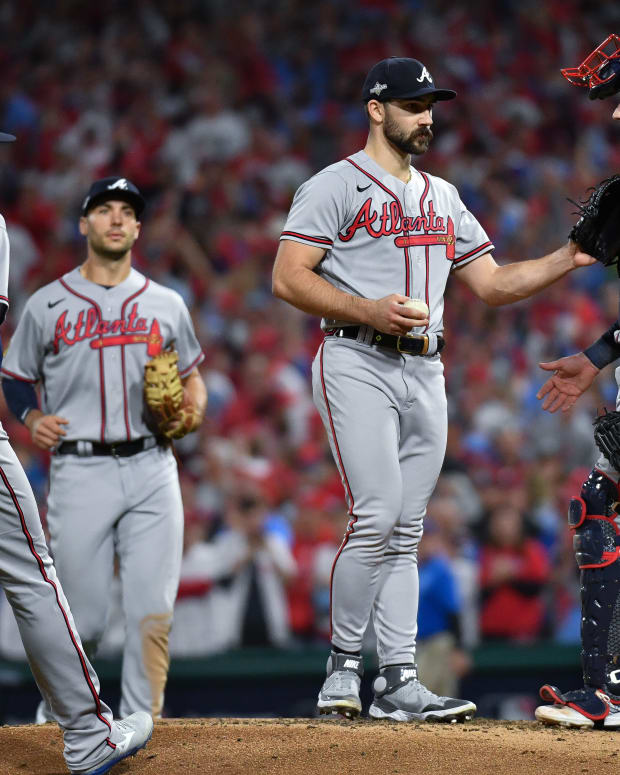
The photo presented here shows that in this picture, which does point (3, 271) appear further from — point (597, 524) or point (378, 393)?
point (597, 524)

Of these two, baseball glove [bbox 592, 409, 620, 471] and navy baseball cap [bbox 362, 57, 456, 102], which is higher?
navy baseball cap [bbox 362, 57, 456, 102]

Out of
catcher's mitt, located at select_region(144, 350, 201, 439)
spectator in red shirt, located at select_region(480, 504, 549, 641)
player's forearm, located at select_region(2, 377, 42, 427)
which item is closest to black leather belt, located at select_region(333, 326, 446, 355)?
catcher's mitt, located at select_region(144, 350, 201, 439)

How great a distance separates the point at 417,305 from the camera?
11.9 feet

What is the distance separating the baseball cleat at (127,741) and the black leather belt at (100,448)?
139 centimetres

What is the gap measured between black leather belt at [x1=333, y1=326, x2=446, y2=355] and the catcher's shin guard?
710 mm

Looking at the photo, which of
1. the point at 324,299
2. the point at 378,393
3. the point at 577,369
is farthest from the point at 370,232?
the point at 577,369

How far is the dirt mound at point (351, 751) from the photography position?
317cm

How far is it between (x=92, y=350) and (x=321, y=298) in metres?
1.27

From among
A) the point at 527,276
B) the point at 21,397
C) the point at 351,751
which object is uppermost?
the point at 527,276

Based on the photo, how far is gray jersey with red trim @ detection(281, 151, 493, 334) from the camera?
3.82 metres

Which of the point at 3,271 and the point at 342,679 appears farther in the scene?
the point at 342,679

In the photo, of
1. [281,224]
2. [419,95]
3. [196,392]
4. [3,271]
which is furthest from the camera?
[281,224]

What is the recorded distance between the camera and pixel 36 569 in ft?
9.91

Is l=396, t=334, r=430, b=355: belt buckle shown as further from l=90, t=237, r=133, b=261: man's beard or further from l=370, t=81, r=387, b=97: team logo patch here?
l=90, t=237, r=133, b=261: man's beard
